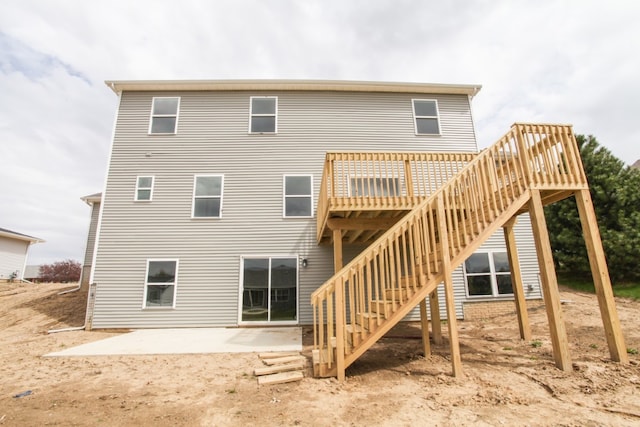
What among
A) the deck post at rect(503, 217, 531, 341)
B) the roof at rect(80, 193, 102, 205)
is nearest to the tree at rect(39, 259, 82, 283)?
the roof at rect(80, 193, 102, 205)

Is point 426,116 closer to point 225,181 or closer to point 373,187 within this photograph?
point 373,187

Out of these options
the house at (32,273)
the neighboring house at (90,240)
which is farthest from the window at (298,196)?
the house at (32,273)

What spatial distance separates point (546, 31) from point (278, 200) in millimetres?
8982

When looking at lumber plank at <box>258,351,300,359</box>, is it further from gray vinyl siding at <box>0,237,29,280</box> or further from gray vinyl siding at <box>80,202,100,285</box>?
gray vinyl siding at <box>0,237,29,280</box>

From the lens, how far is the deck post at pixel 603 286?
459cm

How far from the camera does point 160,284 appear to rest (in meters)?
9.20

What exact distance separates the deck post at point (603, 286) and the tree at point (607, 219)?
32.8 feet

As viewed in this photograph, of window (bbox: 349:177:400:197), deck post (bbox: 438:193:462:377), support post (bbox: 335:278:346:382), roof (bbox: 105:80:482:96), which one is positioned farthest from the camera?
roof (bbox: 105:80:482:96)

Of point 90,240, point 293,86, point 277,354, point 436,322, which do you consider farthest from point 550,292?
point 90,240

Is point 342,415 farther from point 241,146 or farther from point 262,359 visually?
point 241,146

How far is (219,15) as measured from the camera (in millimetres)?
7359

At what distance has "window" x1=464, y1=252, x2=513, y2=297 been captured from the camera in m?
9.55

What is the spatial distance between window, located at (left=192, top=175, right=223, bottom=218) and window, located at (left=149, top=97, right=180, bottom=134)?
2364 millimetres

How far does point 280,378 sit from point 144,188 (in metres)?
8.74
